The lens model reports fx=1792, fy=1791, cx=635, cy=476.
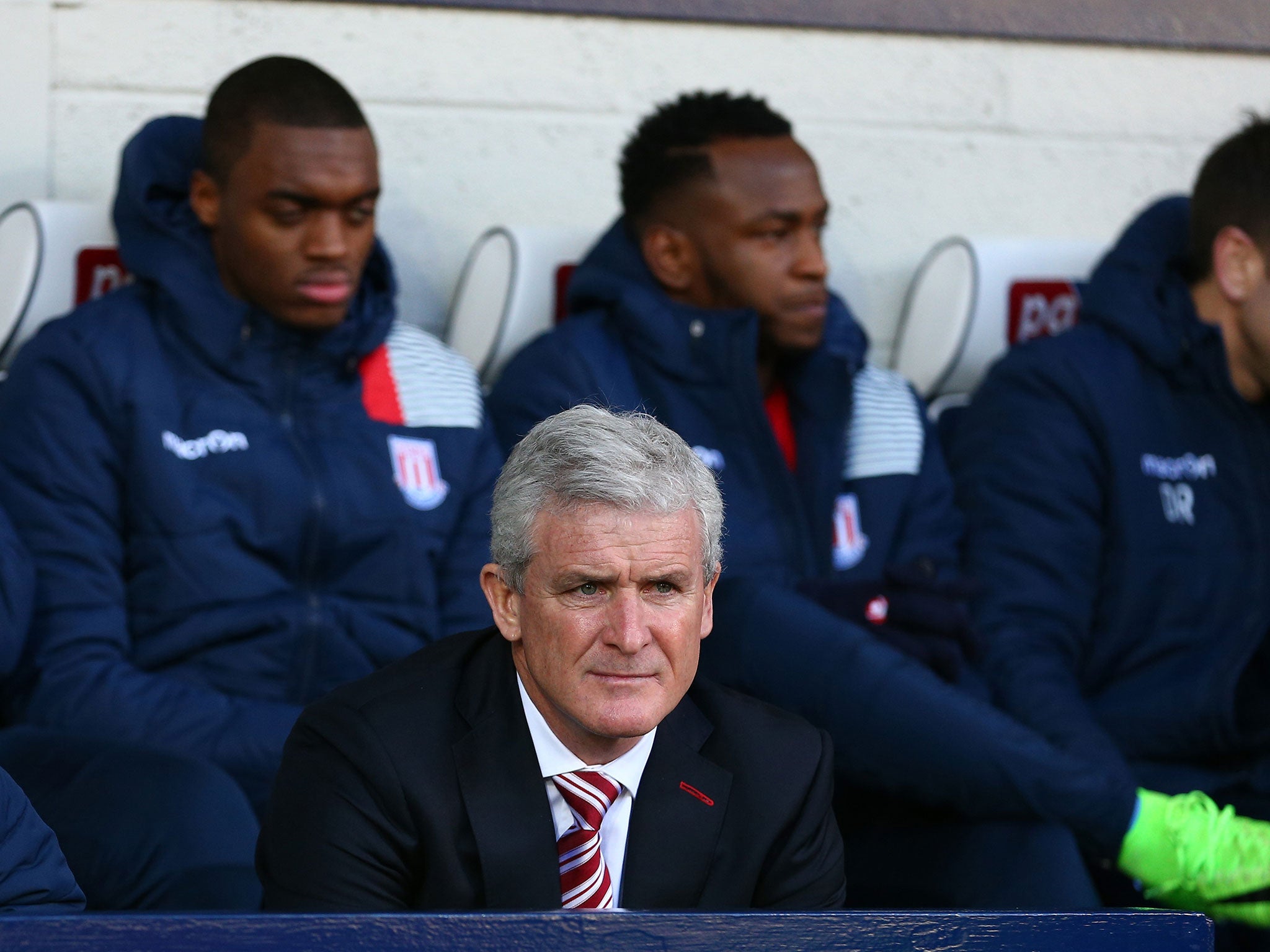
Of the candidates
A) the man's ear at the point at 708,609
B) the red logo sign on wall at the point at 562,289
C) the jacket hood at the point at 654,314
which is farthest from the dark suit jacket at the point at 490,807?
the red logo sign on wall at the point at 562,289

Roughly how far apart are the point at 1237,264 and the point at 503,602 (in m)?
1.83

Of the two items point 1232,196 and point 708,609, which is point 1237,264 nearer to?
point 1232,196

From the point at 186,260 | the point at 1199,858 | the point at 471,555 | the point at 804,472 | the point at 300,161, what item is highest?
the point at 300,161

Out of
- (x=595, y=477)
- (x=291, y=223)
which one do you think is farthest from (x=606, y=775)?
(x=291, y=223)

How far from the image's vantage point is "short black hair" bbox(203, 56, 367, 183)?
2641 millimetres

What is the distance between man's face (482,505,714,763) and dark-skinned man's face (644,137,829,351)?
139 centimetres

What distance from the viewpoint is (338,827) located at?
1547mm

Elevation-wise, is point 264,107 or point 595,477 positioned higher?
point 264,107

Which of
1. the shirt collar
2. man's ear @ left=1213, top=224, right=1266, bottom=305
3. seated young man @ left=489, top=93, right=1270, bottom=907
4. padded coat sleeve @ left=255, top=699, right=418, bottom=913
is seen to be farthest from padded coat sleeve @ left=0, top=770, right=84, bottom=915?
man's ear @ left=1213, top=224, right=1266, bottom=305

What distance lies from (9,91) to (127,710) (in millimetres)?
1324

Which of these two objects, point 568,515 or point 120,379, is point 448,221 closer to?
point 120,379

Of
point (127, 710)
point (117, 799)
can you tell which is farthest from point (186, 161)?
point (117, 799)

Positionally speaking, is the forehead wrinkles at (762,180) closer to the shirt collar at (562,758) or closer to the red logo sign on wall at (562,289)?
the red logo sign on wall at (562,289)

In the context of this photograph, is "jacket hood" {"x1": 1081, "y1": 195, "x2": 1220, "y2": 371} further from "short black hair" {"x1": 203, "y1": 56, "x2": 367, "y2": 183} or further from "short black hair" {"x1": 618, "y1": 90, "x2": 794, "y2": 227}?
"short black hair" {"x1": 203, "y1": 56, "x2": 367, "y2": 183}
